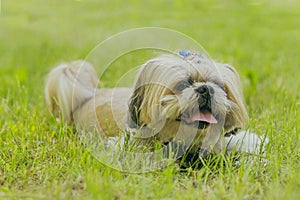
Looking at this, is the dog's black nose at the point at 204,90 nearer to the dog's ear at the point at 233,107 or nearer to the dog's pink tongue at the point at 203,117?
the dog's pink tongue at the point at 203,117

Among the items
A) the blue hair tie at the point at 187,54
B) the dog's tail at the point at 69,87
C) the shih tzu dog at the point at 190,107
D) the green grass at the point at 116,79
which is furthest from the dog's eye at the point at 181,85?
the dog's tail at the point at 69,87

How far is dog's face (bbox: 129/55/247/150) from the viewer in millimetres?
3816

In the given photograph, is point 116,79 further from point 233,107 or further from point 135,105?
point 233,107

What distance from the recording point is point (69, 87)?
19.1 ft

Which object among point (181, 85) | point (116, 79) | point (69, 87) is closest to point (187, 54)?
point (181, 85)

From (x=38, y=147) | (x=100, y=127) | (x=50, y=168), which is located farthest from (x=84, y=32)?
(x=50, y=168)

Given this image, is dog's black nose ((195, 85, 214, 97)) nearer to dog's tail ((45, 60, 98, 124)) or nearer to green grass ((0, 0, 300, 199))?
green grass ((0, 0, 300, 199))

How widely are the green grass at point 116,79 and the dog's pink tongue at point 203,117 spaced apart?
1.03 ft

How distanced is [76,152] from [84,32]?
6.82 meters

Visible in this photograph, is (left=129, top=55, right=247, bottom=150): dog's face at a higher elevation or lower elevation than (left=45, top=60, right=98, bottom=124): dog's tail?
higher

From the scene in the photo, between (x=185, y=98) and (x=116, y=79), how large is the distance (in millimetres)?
3243

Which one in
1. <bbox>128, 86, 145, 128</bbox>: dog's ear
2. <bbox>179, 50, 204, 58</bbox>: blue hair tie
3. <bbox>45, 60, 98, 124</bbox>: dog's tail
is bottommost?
<bbox>45, 60, 98, 124</bbox>: dog's tail

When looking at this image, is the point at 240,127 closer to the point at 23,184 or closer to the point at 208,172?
the point at 208,172

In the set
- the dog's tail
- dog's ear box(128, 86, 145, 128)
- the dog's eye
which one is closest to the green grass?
the dog's tail
